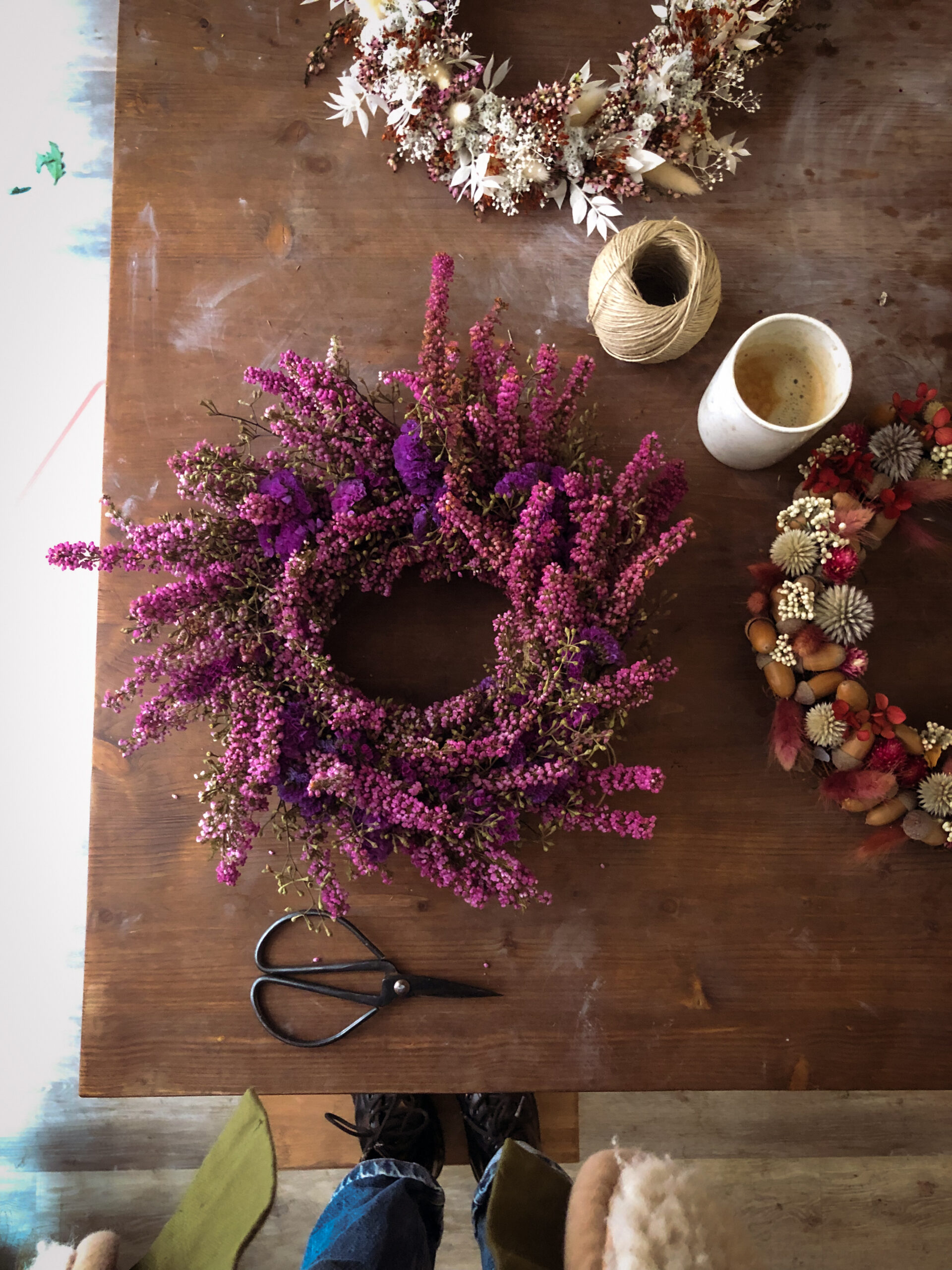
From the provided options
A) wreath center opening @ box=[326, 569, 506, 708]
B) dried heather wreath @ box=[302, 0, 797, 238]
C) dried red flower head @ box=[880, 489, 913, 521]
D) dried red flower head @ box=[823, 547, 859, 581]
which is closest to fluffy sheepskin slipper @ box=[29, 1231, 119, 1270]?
wreath center opening @ box=[326, 569, 506, 708]

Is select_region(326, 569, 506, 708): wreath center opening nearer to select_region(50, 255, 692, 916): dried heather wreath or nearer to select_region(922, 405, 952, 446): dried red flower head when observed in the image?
select_region(50, 255, 692, 916): dried heather wreath

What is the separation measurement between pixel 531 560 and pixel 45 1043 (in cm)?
144

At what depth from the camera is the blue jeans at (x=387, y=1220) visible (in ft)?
3.45

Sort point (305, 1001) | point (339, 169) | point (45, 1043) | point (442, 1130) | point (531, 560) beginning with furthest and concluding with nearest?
point (45, 1043) → point (442, 1130) → point (339, 169) → point (305, 1001) → point (531, 560)

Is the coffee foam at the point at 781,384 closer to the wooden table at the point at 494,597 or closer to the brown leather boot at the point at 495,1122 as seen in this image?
the wooden table at the point at 494,597

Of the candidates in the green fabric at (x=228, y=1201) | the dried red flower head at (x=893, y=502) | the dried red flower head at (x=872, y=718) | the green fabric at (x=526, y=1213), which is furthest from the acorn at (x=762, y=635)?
the green fabric at (x=228, y=1201)

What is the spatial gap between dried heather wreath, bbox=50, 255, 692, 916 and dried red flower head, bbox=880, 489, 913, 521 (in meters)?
0.28

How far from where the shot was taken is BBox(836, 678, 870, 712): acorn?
39.0 inches

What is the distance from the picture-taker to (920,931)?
1.08 metres

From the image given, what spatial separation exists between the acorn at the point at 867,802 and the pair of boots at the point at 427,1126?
0.70 meters

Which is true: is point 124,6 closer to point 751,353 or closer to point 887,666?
point 751,353

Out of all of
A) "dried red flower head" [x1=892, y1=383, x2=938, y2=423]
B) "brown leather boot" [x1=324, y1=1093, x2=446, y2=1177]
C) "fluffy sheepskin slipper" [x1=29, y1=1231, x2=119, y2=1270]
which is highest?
"dried red flower head" [x1=892, y1=383, x2=938, y2=423]

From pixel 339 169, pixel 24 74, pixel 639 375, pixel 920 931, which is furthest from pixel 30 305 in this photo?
pixel 920 931

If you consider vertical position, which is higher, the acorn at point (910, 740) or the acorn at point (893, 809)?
the acorn at point (910, 740)
